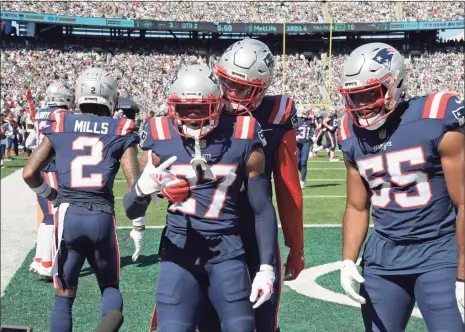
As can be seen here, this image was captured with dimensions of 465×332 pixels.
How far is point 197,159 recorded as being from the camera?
10.0ft

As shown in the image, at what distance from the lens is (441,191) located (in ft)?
10.0

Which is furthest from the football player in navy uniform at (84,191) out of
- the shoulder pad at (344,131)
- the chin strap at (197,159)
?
the shoulder pad at (344,131)

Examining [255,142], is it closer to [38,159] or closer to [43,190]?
[38,159]

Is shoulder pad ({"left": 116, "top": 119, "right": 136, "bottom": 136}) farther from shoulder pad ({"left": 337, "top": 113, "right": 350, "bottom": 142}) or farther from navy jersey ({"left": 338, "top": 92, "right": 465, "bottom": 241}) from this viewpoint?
navy jersey ({"left": 338, "top": 92, "right": 465, "bottom": 241})

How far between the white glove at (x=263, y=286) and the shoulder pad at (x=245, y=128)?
63 centimetres

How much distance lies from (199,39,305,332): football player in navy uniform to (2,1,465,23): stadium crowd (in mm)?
36593

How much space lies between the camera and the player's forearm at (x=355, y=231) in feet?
11.0

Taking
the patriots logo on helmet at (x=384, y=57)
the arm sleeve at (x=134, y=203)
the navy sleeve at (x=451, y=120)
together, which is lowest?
the arm sleeve at (x=134, y=203)

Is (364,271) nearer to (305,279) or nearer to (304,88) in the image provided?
(305,279)

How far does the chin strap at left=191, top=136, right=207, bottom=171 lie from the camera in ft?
10.1

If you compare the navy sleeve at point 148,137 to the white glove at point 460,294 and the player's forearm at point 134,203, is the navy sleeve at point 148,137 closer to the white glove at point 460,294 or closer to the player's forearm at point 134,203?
the player's forearm at point 134,203

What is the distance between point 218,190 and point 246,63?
2.38 ft

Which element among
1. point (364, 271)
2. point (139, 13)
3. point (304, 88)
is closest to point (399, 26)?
point (304, 88)

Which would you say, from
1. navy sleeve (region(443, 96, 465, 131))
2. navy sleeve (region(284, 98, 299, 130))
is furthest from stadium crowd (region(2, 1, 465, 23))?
navy sleeve (region(443, 96, 465, 131))
